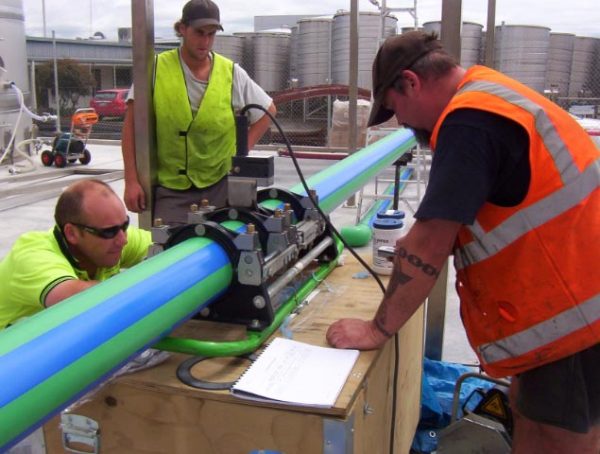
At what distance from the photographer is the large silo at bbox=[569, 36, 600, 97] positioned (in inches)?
504

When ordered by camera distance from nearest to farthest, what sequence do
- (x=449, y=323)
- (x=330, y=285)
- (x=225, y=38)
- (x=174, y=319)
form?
(x=174, y=319), (x=330, y=285), (x=449, y=323), (x=225, y=38)

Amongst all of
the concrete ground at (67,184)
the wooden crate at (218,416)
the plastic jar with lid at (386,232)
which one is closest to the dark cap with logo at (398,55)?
the wooden crate at (218,416)

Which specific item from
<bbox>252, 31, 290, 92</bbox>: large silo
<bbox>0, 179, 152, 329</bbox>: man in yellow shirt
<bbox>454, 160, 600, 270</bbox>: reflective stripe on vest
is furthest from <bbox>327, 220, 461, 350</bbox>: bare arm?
<bbox>252, 31, 290, 92</bbox>: large silo

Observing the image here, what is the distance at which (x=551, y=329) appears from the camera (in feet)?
5.35

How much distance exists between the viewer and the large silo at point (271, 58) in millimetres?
13211

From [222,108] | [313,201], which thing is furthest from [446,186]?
[222,108]

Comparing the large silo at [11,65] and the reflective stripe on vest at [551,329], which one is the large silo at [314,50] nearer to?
the large silo at [11,65]

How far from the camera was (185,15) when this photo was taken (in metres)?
3.01

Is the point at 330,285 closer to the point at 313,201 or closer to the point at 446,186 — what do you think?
the point at 313,201

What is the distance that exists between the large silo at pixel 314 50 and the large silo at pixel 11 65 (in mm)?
5081

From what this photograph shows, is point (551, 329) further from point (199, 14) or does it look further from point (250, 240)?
point (199, 14)

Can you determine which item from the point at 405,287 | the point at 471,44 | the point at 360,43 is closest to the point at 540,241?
the point at 405,287

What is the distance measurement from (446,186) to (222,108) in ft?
6.10

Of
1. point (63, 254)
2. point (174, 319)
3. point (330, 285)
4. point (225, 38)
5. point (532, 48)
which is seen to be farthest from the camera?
point (225, 38)
